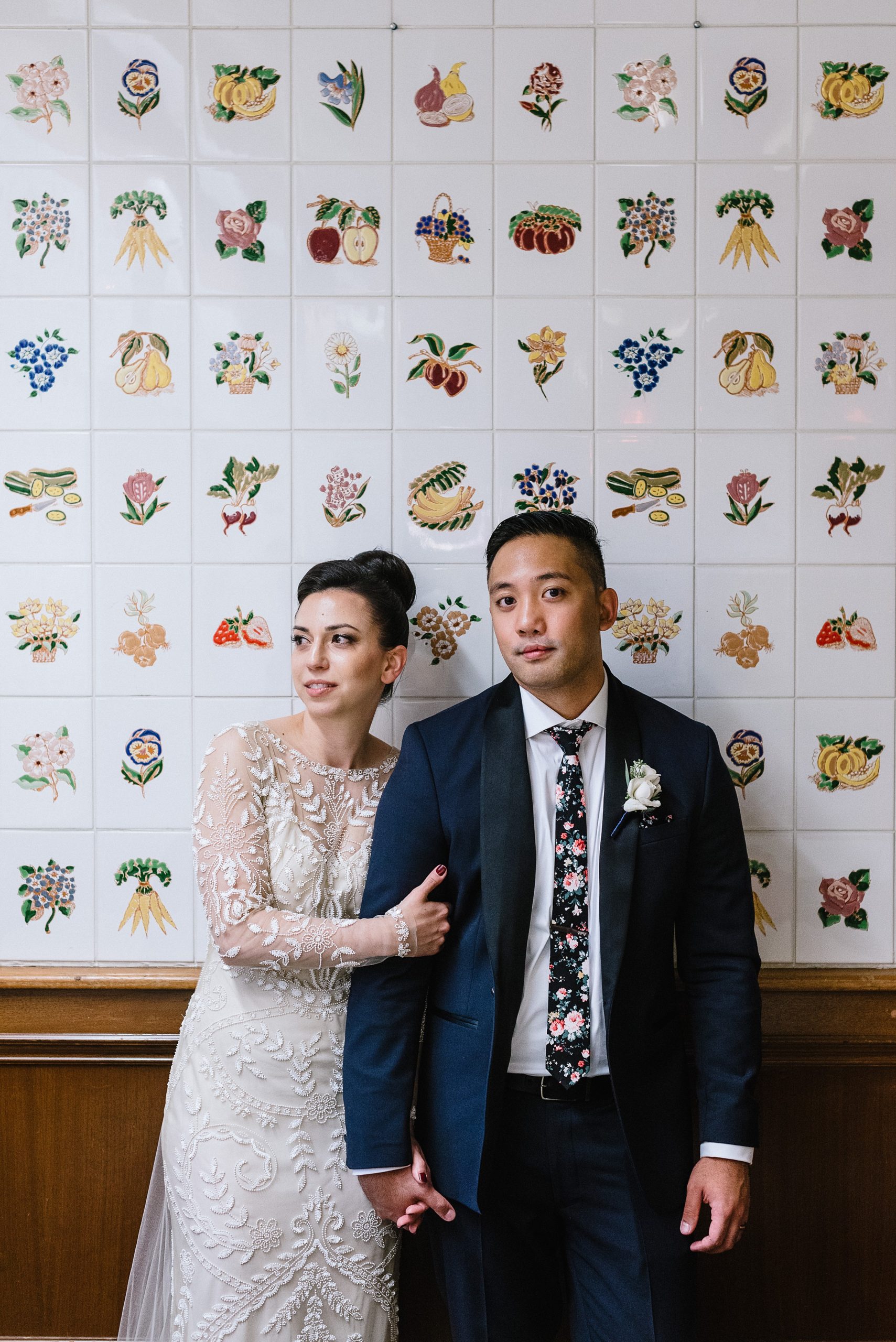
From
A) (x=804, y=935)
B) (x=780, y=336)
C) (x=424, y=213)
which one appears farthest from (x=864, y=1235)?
(x=424, y=213)

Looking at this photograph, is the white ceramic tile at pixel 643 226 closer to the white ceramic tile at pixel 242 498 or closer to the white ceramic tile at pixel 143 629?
the white ceramic tile at pixel 242 498

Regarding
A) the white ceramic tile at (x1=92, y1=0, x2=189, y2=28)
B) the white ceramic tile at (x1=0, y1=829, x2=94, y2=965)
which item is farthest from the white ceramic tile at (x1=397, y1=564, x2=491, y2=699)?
the white ceramic tile at (x1=92, y1=0, x2=189, y2=28)

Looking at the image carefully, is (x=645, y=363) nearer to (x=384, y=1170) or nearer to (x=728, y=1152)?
(x=728, y=1152)

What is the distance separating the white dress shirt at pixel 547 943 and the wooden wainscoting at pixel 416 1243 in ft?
1.62

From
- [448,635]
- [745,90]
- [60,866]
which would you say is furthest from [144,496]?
[745,90]

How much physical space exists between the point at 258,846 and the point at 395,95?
59.9 inches

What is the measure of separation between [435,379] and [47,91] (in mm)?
1003

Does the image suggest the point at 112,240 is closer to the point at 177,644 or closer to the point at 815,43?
the point at 177,644

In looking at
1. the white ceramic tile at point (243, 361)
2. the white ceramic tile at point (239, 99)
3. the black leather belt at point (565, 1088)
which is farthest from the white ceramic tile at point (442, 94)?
the black leather belt at point (565, 1088)

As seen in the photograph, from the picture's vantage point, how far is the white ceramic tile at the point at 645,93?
A: 180 cm

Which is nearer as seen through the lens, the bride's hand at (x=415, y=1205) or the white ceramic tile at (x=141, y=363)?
the bride's hand at (x=415, y=1205)

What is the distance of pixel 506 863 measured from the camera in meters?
1.40

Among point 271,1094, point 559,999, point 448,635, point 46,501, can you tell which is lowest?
point 271,1094

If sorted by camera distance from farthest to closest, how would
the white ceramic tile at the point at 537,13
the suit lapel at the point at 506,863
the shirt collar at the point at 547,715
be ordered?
1. the white ceramic tile at the point at 537,13
2. the shirt collar at the point at 547,715
3. the suit lapel at the point at 506,863
